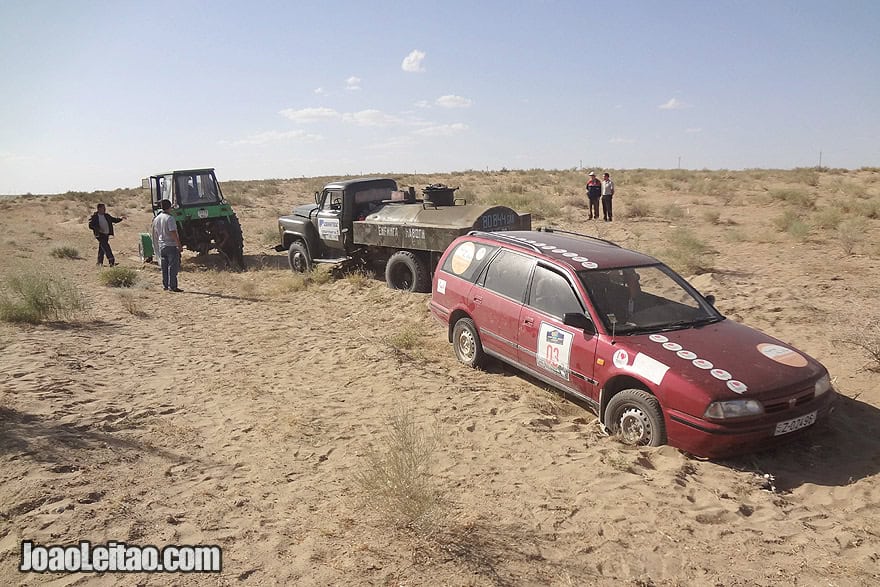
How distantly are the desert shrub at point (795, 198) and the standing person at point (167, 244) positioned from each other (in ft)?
65.6

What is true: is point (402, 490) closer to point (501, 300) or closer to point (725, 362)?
point (725, 362)

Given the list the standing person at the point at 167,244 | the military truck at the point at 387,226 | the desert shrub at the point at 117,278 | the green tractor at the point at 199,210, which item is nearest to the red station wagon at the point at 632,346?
the military truck at the point at 387,226

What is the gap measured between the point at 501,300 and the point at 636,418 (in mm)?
2031

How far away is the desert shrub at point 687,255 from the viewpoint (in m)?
10.9

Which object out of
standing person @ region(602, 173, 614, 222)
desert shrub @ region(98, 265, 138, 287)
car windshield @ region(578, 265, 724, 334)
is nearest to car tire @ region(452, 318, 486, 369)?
car windshield @ region(578, 265, 724, 334)

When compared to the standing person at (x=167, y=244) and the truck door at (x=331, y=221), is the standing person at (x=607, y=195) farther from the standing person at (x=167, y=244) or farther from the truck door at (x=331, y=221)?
the standing person at (x=167, y=244)

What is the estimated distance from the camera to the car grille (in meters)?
4.24

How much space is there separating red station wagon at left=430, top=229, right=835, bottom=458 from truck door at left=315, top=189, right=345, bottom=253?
5.34 meters

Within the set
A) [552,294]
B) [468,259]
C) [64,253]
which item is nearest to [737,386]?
[552,294]

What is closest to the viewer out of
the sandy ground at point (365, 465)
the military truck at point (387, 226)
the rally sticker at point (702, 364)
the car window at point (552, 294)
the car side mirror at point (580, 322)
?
the sandy ground at point (365, 465)

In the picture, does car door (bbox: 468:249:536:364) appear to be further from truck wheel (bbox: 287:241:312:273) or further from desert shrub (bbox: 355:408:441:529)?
truck wheel (bbox: 287:241:312:273)

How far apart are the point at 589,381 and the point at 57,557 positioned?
395cm

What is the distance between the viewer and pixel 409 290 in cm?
1065

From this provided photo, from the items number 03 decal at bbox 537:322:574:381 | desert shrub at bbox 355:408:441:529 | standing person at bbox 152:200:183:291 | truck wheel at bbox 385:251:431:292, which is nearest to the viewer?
desert shrub at bbox 355:408:441:529
